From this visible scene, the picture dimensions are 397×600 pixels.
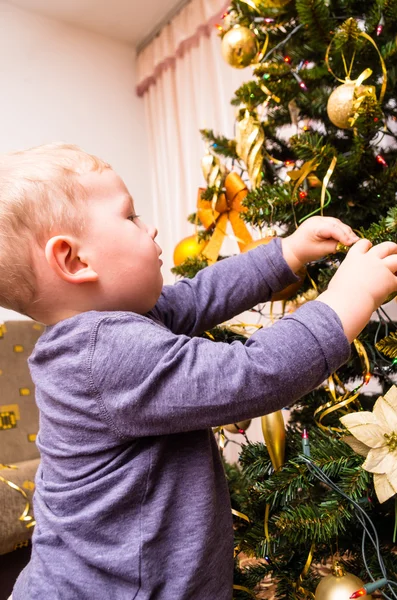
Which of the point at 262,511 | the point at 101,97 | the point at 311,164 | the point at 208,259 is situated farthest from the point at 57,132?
the point at 262,511

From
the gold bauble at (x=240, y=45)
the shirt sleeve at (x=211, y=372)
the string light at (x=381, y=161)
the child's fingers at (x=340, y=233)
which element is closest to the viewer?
the shirt sleeve at (x=211, y=372)

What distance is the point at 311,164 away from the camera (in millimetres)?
667

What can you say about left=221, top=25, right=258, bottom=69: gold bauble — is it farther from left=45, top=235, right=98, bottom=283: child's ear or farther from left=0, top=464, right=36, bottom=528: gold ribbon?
left=0, top=464, right=36, bottom=528: gold ribbon

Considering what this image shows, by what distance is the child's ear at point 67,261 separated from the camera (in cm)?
54

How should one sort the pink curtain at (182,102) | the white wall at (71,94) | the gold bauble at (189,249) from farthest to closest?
the white wall at (71,94) → the pink curtain at (182,102) → the gold bauble at (189,249)

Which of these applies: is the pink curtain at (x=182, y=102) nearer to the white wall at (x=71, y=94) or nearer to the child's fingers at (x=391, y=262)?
the white wall at (x=71, y=94)

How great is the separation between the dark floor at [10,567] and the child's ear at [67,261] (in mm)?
735

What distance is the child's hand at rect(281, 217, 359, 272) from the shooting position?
601mm

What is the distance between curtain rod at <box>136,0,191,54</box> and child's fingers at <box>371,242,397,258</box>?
5.55 feet

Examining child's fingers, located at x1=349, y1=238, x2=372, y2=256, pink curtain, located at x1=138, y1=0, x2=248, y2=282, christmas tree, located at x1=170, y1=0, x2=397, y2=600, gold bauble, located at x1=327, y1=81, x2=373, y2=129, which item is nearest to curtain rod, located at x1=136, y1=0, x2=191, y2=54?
pink curtain, located at x1=138, y1=0, x2=248, y2=282

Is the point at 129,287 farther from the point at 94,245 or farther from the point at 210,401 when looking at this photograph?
the point at 210,401

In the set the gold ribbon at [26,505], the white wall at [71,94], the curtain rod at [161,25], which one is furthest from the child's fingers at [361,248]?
the curtain rod at [161,25]

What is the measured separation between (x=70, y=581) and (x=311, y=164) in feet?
1.92

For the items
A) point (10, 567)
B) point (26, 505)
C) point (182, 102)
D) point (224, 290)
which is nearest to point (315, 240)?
point (224, 290)
